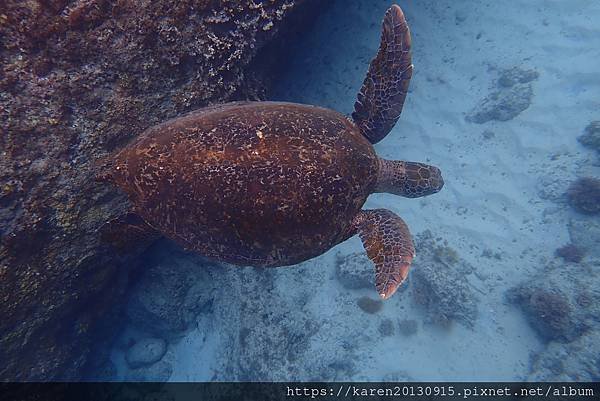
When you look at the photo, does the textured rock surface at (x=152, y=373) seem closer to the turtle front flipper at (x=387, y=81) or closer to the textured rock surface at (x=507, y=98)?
the turtle front flipper at (x=387, y=81)

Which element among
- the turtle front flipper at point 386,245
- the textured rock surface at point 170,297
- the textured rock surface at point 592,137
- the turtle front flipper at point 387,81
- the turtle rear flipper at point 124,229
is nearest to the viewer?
the turtle rear flipper at point 124,229

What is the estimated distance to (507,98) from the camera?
25.0ft

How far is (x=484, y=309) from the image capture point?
618 cm

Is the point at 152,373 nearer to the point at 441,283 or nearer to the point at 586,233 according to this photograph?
the point at 441,283

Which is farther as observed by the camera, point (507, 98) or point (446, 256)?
point (507, 98)

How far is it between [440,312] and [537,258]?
2.30 meters

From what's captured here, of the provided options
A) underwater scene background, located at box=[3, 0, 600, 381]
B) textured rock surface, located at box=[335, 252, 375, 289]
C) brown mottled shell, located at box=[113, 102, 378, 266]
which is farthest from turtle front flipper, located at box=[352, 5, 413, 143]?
textured rock surface, located at box=[335, 252, 375, 289]

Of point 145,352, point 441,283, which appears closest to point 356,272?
point 441,283

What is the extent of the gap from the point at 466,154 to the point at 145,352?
7739mm

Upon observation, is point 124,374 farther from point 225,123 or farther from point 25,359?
point 225,123

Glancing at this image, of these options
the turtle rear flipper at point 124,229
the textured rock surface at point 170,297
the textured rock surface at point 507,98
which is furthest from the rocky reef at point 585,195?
the turtle rear flipper at point 124,229

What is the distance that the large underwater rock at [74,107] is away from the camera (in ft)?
8.80

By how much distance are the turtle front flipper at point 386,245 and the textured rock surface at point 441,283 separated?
9.61 ft

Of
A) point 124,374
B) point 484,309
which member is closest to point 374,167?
point 484,309
